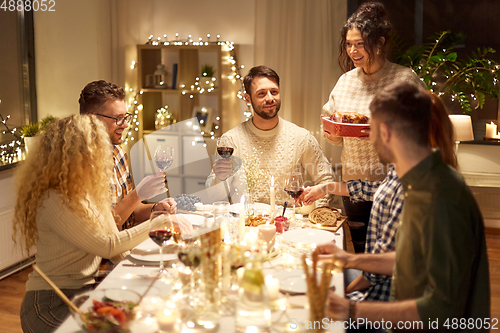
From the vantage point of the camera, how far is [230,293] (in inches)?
54.6

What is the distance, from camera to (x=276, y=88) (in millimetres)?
2975

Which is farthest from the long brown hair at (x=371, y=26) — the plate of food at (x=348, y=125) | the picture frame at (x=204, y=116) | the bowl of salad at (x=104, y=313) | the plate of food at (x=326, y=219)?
the picture frame at (x=204, y=116)

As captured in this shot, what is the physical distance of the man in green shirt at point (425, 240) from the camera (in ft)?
3.93

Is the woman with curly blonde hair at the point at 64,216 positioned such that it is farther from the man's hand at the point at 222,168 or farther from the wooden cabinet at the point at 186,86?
the wooden cabinet at the point at 186,86

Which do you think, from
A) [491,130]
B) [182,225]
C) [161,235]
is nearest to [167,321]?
[161,235]

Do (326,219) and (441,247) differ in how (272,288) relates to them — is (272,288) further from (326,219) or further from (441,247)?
(326,219)

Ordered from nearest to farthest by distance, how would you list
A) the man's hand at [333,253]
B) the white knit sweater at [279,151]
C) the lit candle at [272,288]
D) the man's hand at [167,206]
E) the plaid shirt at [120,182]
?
the lit candle at [272,288] → the man's hand at [333,253] → the man's hand at [167,206] → the plaid shirt at [120,182] → the white knit sweater at [279,151]

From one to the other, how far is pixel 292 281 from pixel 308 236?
0.46 m

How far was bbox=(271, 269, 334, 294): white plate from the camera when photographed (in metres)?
1.40

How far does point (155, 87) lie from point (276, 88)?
1989mm

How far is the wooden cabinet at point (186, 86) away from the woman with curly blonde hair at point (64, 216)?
2.71 m

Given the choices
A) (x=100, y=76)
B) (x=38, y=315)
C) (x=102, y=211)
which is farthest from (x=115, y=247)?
(x=100, y=76)

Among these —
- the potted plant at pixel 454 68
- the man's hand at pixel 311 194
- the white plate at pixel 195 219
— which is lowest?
the white plate at pixel 195 219

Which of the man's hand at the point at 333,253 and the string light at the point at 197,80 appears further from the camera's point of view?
the string light at the point at 197,80
